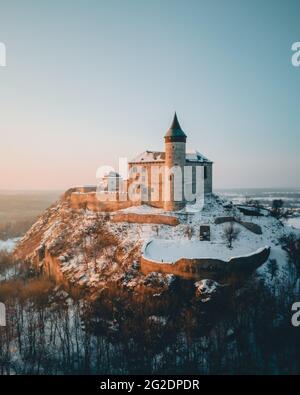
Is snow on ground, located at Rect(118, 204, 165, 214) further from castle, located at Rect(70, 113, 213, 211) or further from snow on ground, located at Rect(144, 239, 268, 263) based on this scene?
snow on ground, located at Rect(144, 239, 268, 263)

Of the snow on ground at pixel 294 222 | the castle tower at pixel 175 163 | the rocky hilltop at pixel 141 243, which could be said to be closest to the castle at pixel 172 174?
the castle tower at pixel 175 163

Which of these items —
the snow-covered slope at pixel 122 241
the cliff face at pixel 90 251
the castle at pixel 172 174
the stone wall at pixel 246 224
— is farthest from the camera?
the castle at pixel 172 174

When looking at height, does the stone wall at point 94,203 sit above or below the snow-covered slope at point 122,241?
above

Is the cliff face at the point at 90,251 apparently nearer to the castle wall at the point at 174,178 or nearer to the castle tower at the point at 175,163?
the castle wall at the point at 174,178

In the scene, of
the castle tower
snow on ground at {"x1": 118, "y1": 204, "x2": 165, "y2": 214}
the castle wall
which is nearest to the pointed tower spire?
the castle tower

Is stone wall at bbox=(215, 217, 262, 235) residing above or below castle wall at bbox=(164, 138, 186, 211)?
below

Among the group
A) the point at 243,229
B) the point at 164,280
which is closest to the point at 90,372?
the point at 164,280

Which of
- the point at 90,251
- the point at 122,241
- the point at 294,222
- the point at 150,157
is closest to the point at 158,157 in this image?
the point at 150,157

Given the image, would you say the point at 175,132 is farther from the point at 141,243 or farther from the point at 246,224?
the point at 141,243

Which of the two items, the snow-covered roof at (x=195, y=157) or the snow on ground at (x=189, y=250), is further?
the snow-covered roof at (x=195, y=157)
